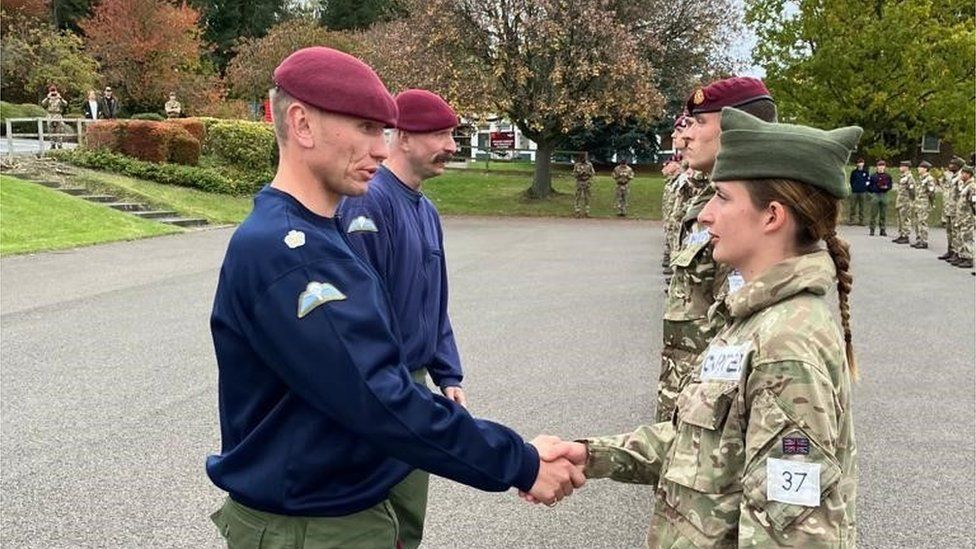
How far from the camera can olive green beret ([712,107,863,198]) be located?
1856 millimetres

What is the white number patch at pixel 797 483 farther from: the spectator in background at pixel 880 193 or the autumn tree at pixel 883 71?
the autumn tree at pixel 883 71

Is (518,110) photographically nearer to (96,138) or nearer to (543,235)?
(543,235)

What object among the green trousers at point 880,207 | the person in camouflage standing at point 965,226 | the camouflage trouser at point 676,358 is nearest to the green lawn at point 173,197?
the person in camouflage standing at point 965,226

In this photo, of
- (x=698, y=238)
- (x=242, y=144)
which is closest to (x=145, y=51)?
(x=242, y=144)

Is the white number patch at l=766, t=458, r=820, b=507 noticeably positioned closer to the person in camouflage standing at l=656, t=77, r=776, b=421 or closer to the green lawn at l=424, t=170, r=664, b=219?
the person in camouflage standing at l=656, t=77, r=776, b=421

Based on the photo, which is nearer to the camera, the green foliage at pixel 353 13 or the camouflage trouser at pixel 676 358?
the camouflage trouser at pixel 676 358

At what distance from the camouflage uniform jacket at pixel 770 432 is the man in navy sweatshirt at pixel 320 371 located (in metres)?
0.37

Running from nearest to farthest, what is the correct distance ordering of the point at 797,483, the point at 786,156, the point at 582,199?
the point at 797,483, the point at 786,156, the point at 582,199

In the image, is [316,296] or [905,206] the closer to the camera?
[316,296]

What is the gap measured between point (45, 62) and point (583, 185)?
25.5m

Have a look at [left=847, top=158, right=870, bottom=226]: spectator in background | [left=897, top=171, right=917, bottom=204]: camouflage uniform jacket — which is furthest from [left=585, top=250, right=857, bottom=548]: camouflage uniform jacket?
[left=847, top=158, right=870, bottom=226]: spectator in background

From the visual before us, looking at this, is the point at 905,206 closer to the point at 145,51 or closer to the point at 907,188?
the point at 907,188

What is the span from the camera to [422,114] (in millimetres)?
3688

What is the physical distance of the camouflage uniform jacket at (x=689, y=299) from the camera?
11.6 ft
